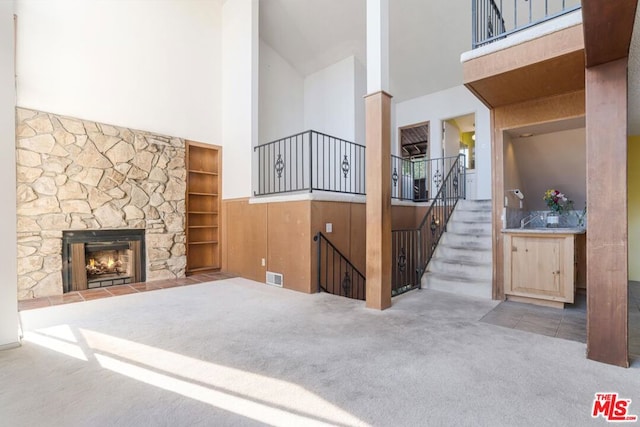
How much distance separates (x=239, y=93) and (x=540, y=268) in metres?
5.76

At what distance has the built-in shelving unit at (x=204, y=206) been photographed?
616 cm

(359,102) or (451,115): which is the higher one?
(359,102)

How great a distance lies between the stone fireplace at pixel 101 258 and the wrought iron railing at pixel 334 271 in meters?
3.15

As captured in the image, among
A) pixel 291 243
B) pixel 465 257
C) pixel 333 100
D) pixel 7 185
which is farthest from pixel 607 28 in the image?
pixel 333 100

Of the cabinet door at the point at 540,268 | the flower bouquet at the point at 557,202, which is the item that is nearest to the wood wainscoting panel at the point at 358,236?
the cabinet door at the point at 540,268

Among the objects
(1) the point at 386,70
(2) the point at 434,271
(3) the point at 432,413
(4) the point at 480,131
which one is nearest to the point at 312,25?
(1) the point at 386,70

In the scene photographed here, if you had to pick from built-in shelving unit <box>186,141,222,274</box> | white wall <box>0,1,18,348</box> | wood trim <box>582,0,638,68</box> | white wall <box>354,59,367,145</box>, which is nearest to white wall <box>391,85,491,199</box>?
white wall <box>354,59,367,145</box>

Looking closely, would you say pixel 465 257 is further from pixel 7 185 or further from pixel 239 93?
pixel 7 185

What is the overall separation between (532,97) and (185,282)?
227 inches

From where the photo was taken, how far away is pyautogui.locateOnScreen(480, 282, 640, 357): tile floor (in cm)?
285

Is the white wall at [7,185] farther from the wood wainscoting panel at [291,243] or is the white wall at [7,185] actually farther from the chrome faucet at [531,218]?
the chrome faucet at [531,218]

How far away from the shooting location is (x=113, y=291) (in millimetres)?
4602

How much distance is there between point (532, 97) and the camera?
3676 millimetres

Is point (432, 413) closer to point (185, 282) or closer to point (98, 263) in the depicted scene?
point (185, 282)
